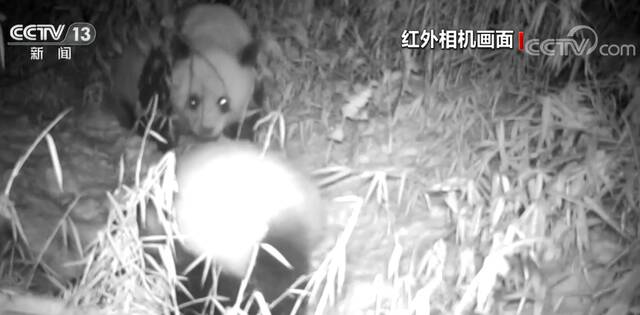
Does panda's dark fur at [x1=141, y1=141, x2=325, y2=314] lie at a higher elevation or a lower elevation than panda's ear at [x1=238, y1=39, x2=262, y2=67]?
lower

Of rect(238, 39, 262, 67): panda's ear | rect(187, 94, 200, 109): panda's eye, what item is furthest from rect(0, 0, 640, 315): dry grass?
rect(187, 94, 200, 109): panda's eye

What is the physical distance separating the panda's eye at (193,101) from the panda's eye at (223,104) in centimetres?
5

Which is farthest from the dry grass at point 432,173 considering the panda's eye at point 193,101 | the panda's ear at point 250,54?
the panda's eye at point 193,101

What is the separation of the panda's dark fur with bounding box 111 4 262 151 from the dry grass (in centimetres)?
6

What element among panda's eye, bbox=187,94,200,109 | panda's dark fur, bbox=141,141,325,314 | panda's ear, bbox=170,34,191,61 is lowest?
panda's dark fur, bbox=141,141,325,314

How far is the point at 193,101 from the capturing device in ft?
3.42

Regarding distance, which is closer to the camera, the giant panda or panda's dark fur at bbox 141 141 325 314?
panda's dark fur at bbox 141 141 325 314

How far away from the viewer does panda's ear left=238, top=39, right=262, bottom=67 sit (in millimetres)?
1113

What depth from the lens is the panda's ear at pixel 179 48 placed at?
3.47 feet

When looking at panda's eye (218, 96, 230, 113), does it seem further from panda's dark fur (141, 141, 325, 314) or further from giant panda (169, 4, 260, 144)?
panda's dark fur (141, 141, 325, 314)

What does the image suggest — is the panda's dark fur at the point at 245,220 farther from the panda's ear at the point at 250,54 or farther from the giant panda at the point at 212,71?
the panda's ear at the point at 250,54

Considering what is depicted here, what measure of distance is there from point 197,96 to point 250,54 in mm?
176

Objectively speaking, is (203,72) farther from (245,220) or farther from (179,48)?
(245,220)

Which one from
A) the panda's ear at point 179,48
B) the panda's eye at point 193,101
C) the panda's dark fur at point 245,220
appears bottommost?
the panda's dark fur at point 245,220
